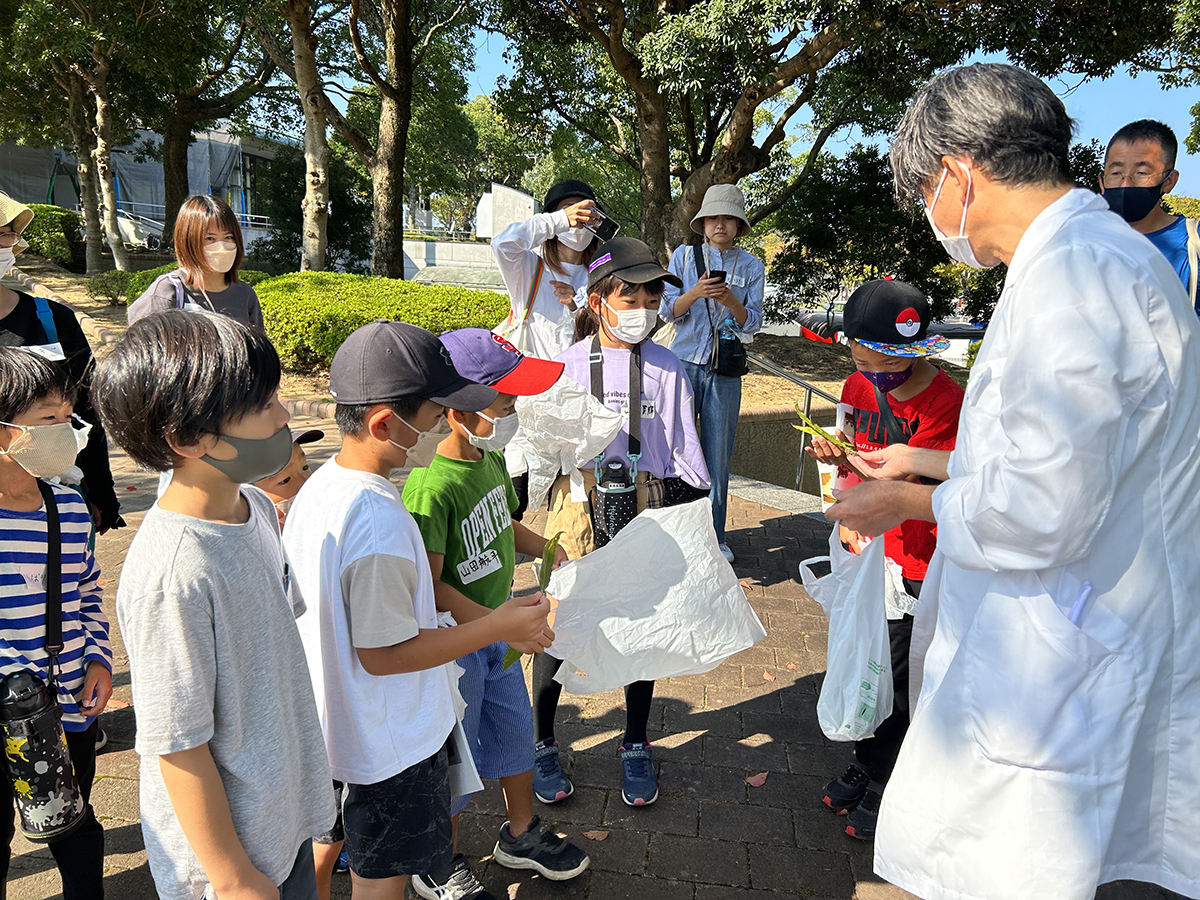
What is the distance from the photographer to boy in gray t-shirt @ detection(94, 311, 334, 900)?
4.43 feet

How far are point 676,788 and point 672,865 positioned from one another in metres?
0.41

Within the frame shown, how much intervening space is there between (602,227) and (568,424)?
149 centimetres

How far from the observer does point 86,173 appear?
18766 millimetres

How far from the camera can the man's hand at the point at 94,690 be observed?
215 cm

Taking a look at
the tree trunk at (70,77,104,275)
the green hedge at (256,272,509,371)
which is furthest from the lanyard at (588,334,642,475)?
the tree trunk at (70,77,104,275)

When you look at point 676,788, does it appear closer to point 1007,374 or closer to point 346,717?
point 346,717

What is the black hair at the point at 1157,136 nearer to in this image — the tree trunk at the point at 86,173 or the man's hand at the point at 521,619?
the man's hand at the point at 521,619

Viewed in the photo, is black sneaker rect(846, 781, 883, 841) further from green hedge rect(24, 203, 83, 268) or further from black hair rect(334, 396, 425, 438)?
green hedge rect(24, 203, 83, 268)

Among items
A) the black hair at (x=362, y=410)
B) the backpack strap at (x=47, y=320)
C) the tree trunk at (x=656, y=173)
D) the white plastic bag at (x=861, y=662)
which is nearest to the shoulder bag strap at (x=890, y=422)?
the white plastic bag at (x=861, y=662)

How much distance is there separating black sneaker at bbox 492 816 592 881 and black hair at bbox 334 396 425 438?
1.42 m

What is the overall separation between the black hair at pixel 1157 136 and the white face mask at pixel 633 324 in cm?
A: 250

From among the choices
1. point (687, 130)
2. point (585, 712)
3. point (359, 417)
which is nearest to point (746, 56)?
point (687, 130)

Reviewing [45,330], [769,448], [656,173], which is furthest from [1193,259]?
[656,173]

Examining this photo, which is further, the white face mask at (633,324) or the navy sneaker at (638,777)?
the white face mask at (633,324)
